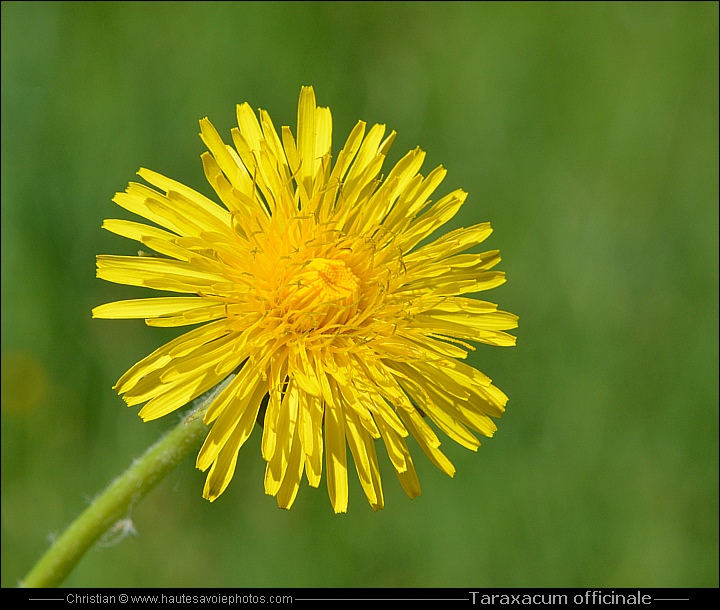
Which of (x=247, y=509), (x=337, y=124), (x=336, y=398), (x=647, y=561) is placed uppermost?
(x=337, y=124)

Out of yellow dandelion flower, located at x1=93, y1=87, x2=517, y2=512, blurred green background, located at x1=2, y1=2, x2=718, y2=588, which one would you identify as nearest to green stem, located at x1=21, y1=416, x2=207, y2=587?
yellow dandelion flower, located at x1=93, y1=87, x2=517, y2=512

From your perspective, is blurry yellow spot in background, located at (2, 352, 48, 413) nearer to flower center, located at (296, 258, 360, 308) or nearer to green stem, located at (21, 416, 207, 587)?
green stem, located at (21, 416, 207, 587)

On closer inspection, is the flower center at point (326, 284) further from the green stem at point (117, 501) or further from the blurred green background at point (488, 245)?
the blurred green background at point (488, 245)

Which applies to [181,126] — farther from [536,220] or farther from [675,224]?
[675,224]

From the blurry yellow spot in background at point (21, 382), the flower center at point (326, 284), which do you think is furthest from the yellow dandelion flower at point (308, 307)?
the blurry yellow spot in background at point (21, 382)

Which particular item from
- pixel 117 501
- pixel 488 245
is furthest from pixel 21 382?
pixel 488 245

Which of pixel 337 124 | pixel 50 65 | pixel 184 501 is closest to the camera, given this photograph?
pixel 184 501

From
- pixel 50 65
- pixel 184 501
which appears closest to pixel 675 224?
pixel 184 501

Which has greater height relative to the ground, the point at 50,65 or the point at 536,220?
the point at 50,65
